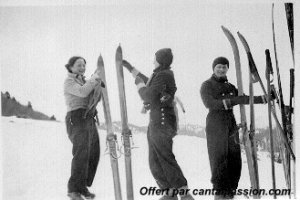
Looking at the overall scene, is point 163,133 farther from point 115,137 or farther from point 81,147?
point 81,147

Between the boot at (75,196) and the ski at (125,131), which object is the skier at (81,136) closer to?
the boot at (75,196)

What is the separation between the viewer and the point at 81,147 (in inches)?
96.2

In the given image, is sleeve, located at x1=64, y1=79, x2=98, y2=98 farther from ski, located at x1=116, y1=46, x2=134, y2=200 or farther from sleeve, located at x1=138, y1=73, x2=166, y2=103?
sleeve, located at x1=138, y1=73, x2=166, y2=103

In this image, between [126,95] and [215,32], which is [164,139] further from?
[215,32]

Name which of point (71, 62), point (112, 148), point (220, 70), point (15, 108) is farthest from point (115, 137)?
point (220, 70)

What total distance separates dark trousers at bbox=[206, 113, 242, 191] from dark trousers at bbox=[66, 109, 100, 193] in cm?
74

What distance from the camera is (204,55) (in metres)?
2.54

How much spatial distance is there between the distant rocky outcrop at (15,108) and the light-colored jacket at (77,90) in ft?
0.63

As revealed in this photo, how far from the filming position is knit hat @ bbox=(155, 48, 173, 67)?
2504mm

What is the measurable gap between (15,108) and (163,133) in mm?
956

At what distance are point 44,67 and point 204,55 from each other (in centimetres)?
104

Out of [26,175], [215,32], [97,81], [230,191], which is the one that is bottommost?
[230,191]

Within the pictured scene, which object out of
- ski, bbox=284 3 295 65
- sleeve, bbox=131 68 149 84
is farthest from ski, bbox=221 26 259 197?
sleeve, bbox=131 68 149 84

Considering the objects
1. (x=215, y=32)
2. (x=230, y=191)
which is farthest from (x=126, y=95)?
(x=230, y=191)
